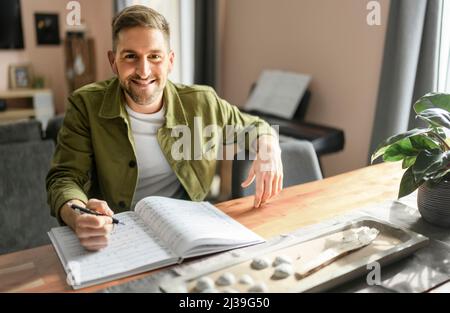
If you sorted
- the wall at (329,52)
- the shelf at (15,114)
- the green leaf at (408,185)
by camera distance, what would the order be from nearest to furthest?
the green leaf at (408,185)
the wall at (329,52)
the shelf at (15,114)

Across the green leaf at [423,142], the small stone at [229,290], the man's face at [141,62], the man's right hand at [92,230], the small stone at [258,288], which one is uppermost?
the man's face at [141,62]

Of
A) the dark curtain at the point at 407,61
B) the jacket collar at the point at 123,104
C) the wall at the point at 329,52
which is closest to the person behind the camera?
the jacket collar at the point at 123,104

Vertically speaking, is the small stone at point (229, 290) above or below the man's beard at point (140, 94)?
below

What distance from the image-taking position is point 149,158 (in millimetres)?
1379

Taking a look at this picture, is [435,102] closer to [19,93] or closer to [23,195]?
[23,195]

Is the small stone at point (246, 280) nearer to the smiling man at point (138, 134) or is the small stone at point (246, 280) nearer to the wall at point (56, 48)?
the smiling man at point (138, 134)

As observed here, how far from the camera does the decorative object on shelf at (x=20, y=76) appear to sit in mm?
4203

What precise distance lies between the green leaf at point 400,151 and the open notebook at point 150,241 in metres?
0.37

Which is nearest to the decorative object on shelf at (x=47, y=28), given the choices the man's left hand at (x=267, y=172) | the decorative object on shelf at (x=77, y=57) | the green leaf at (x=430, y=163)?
the decorative object on shelf at (x=77, y=57)

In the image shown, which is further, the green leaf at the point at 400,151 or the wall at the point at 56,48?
the wall at the point at 56,48

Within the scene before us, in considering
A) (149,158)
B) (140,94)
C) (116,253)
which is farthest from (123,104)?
(116,253)

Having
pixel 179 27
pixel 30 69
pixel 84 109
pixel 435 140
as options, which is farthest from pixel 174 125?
pixel 30 69

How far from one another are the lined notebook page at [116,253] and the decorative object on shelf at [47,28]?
12.5ft

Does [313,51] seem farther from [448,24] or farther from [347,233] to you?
[347,233]
